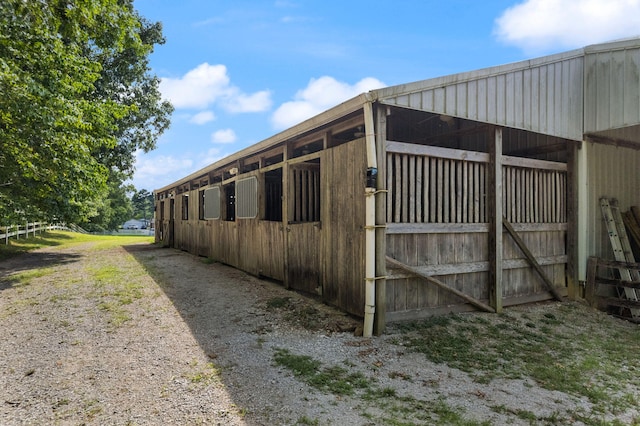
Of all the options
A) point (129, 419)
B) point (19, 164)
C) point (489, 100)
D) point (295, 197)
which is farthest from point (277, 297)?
point (19, 164)

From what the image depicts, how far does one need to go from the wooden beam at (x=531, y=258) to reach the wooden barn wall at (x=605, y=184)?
1.92 feet

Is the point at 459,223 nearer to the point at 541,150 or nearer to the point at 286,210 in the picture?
the point at 541,150

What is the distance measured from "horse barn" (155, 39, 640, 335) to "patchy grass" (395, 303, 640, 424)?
373 mm

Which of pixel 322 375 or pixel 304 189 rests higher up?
pixel 304 189

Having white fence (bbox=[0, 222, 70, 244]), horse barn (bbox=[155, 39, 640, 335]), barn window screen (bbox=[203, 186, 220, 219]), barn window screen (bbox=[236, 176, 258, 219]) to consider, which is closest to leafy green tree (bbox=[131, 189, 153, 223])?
white fence (bbox=[0, 222, 70, 244])

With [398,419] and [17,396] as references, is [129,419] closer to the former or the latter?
[17,396]

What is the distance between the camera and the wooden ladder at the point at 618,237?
5.57 meters

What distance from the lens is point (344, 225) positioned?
4586mm

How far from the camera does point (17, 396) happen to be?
8.59 ft

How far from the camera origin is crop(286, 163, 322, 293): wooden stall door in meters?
5.36

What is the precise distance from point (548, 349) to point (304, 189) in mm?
3990

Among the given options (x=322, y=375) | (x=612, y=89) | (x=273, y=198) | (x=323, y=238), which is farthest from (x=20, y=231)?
(x=612, y=89)

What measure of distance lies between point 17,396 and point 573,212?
7161 millimetres

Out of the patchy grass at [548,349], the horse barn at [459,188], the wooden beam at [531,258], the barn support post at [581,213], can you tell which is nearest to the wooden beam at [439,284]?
the horse barn at [459,188]
